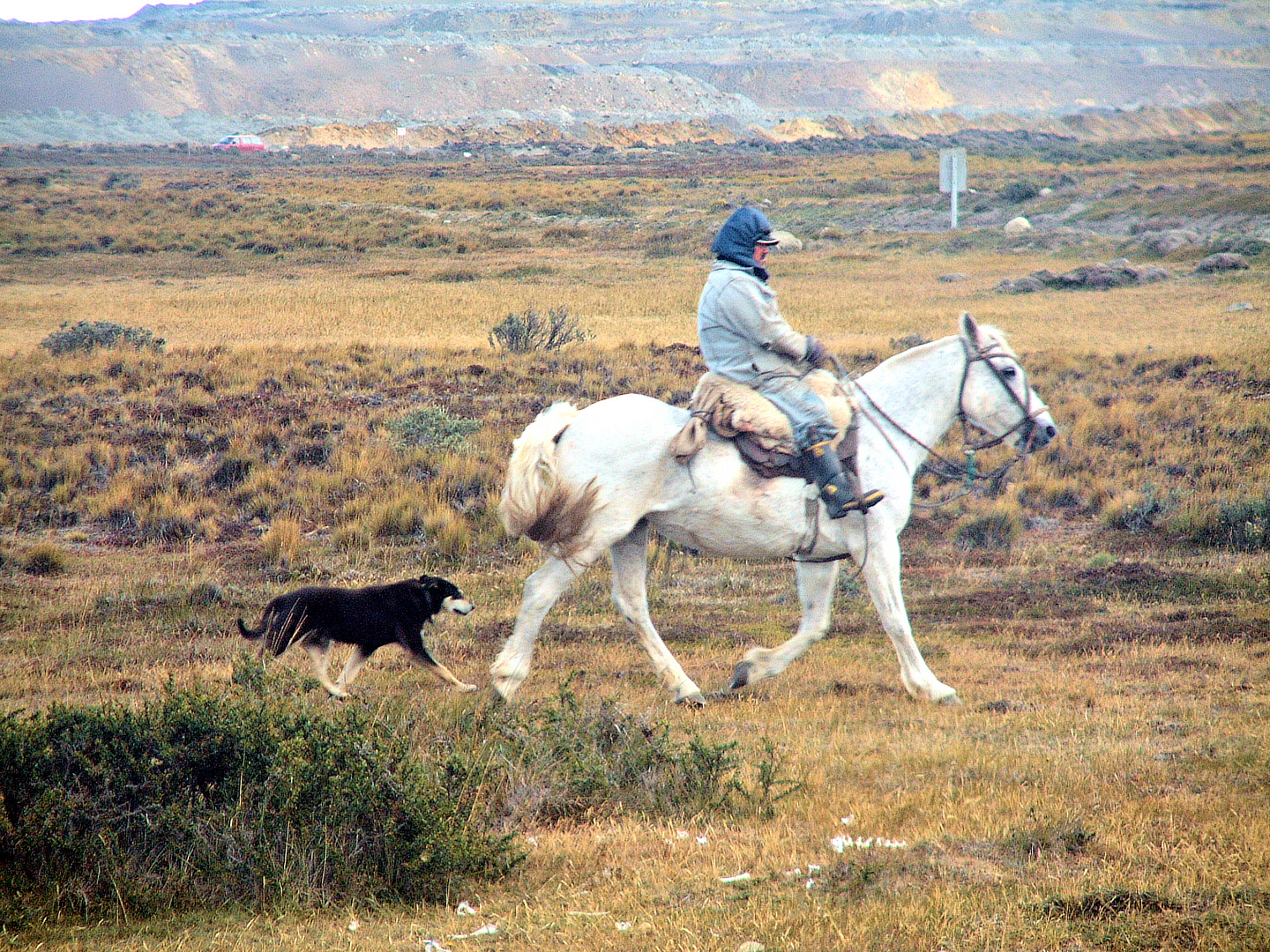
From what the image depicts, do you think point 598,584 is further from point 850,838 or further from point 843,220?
point 843,220

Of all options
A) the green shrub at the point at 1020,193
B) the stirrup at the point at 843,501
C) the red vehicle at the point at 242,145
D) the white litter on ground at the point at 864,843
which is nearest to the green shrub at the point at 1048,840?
the white litter on ground at the point at 864,843

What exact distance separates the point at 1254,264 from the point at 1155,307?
682 cm

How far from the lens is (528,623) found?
696 cm

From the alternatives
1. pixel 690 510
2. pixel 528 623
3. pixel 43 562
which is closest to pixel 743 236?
pixel 690 510

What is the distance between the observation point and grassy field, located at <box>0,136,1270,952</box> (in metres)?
4.14

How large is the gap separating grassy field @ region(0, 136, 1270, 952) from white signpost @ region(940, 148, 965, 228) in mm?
11803

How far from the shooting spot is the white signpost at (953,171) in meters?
41.3

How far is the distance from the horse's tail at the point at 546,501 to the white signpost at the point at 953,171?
38020 millimetres

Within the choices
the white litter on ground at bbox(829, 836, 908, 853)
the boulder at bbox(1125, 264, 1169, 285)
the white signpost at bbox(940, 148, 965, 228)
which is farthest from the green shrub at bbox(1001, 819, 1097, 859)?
the white signpost at bbox(940, 148, 965, 228)

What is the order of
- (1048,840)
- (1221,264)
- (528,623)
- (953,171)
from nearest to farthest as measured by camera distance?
1. (1048,840)
2. (528,623)
3. (1221,264)
4. (953,171)

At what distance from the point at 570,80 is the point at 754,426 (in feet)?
532

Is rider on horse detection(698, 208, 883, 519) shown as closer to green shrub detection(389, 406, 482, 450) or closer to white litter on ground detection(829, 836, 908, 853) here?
white litter on ground detection(829, 836, 908, 853)

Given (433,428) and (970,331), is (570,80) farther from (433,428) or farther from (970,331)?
(970,331)

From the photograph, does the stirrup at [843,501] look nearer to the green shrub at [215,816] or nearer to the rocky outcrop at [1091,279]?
the green shrub at [215,816]
